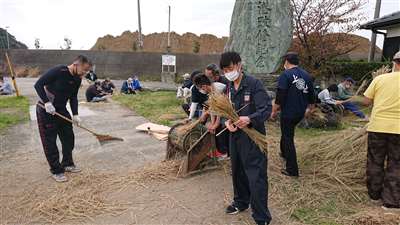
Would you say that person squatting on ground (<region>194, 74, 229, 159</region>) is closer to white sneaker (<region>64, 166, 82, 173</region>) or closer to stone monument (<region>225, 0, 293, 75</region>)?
white sneaker (<region>64, 166, 82, 173</region>)

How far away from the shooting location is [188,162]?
14.1 feet

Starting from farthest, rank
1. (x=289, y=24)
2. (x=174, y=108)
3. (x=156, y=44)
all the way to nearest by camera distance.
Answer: (x=156, y=44), (x=174, y=108), (x=289, y=24)

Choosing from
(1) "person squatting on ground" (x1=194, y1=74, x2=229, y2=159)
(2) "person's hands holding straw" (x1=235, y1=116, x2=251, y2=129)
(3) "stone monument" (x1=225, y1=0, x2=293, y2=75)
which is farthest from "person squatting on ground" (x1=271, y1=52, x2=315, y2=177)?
(3) "stone monument" (x1=225, y1=0, x2=293, y2=75)

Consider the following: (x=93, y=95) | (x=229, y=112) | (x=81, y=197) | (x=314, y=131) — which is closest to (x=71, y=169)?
(x=81, y=197)

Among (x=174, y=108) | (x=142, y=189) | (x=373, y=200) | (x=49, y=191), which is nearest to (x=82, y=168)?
(x=49, y=191)

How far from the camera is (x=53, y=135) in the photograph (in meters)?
4.24

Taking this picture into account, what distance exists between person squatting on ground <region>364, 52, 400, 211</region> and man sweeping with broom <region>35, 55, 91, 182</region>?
342 cm

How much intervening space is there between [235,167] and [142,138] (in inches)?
143

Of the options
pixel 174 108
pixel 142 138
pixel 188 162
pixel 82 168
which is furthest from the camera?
pixel 174 108

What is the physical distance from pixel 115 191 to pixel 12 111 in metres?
7.21

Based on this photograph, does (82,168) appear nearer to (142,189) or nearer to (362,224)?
(142,189)

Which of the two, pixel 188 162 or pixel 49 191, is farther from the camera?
pixel 188 162

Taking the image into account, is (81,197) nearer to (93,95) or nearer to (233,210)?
(233,210)

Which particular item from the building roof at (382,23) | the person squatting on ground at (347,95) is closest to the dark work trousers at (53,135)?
the person squatting on ground at (347,95)
